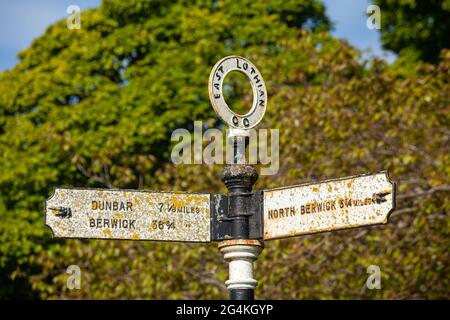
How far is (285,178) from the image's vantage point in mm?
17047

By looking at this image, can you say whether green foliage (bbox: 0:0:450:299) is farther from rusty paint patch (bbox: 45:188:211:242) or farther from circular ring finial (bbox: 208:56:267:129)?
rusty paint patch (bbox: 45:188:211:242)

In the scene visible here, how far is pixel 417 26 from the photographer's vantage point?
24.3 metres

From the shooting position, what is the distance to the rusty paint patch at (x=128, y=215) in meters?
6.00

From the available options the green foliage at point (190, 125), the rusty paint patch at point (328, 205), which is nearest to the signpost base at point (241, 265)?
the rusty paint patch at point (328, 205)

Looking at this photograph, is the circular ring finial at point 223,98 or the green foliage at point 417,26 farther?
the green foliage at point 417,26

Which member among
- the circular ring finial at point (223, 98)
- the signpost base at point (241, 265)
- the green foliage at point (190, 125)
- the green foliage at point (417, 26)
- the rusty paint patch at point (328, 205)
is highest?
the green foliage at point (417, 26)

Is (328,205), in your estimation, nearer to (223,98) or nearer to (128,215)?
(223,98)

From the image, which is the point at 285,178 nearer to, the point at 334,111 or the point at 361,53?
the point at 334,111

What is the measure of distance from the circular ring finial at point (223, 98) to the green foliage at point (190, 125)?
875 centimetres

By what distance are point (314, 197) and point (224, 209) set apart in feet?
1.65

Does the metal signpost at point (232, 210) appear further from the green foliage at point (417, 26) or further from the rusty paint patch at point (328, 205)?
the green foliage at point (417, 26)

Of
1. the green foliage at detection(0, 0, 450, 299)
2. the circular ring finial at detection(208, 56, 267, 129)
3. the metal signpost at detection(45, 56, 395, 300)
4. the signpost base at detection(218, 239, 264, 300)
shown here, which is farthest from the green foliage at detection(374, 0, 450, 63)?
the signpost base at detection(218, 239, 264, 300)

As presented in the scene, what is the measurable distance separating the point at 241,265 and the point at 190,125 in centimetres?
1804

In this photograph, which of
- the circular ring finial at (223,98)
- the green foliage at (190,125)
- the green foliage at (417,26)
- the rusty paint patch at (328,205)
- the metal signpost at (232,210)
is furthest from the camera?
the green foliage at (417,26)
